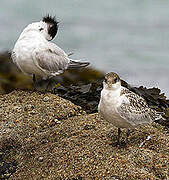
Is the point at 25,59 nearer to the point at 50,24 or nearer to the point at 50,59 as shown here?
the point at 50,59

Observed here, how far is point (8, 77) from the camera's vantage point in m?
5.54

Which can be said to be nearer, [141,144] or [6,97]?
[141,144]

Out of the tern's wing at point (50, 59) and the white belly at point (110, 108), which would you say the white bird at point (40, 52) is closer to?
the tern's wing at point (50, 59)

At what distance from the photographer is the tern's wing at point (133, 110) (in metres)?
4.32

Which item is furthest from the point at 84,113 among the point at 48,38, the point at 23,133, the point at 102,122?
the point at 48,38

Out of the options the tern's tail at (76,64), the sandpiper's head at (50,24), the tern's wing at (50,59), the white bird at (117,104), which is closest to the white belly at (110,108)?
the white bird at (117,104)

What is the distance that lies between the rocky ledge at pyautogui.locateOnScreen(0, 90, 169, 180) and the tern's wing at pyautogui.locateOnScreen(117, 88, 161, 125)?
1.11 ft

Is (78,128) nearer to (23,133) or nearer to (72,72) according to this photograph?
(23,133)

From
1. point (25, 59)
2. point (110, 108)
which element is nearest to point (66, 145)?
point (110, 108)

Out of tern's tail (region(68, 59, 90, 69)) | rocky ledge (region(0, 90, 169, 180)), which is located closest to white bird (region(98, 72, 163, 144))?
rocky ledge (region(0, 90, 169, 180))

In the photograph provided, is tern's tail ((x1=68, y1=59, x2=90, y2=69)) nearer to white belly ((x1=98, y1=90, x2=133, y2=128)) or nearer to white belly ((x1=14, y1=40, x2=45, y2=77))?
white belly ((x1=14, y1=40, x2=45, y2=77))

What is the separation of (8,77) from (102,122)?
143cm

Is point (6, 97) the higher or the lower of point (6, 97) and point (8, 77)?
the lower

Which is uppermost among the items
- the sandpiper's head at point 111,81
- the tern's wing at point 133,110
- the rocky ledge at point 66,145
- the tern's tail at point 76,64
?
the sandpiper's head at point 111,81
